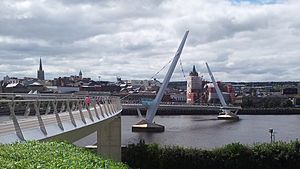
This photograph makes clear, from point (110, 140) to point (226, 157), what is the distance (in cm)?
586

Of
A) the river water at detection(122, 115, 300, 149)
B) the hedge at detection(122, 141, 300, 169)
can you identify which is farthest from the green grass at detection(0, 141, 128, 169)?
the river water at detection(122, 115, 300, 149)

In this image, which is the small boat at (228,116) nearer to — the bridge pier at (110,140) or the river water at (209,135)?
the river water at (209,135)

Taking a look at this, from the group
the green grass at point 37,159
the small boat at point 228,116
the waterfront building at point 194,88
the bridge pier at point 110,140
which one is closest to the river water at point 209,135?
the bridge pier at point 110,140

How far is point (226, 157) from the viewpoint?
81.3ft

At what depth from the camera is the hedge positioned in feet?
80.8

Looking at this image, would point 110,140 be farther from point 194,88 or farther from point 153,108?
point 194,88

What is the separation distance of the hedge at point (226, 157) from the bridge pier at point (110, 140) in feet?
2.36

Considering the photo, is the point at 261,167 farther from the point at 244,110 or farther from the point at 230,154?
the point at 244,110

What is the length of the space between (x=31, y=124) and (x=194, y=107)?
81628 millimetres

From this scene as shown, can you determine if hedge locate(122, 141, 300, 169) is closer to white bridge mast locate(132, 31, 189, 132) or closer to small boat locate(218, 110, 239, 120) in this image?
white bridge mast locate(132, 31, 189, 132)

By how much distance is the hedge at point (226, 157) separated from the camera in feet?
80.8

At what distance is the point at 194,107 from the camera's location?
302ft

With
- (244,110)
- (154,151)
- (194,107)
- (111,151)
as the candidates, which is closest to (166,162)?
(154,151)

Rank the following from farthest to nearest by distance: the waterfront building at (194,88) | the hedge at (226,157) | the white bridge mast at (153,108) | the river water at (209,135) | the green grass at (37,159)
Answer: the waterfront building at (194,88)
the white bridge mast at (153,108)
the river water at (209,135)
the hedge at (226,157)
the green grass at (37,159)
